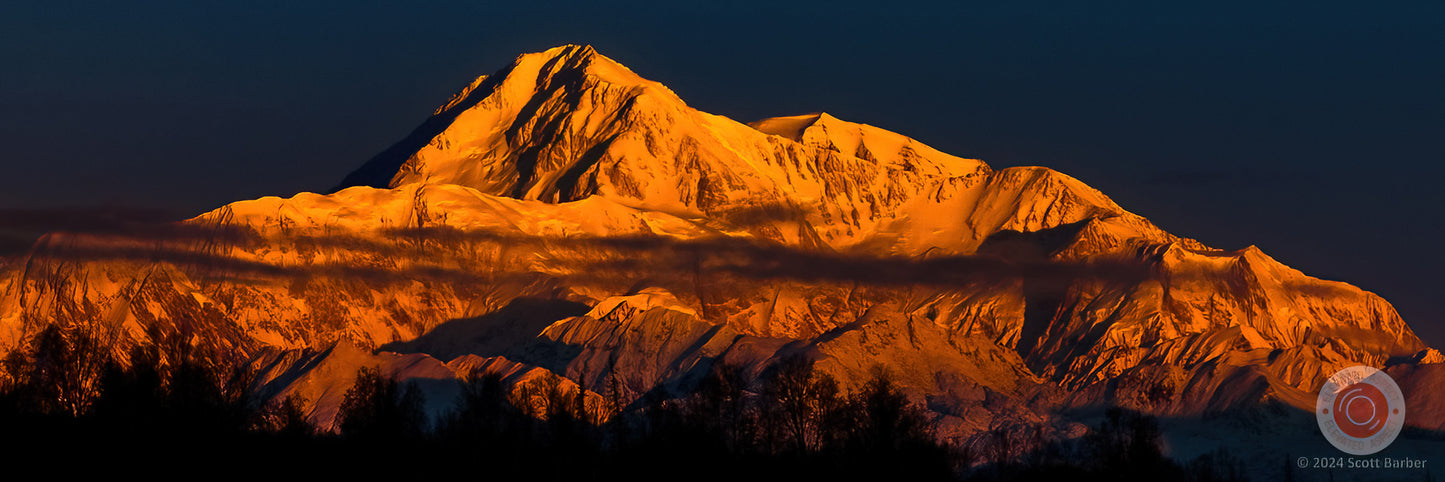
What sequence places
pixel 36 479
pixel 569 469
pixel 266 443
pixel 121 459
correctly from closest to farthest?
pixel 36 479 → pixel 121 459 → pixel 266 443 → pixel 569 469

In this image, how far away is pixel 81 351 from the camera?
19662cm

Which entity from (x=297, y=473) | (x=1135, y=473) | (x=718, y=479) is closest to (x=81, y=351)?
(x=297, y=473)

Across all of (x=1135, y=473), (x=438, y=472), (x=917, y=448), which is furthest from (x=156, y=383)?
(x=1135, y=473)

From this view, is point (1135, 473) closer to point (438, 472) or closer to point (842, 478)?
point (842, 478)

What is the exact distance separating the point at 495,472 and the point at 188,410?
24617 millimetres

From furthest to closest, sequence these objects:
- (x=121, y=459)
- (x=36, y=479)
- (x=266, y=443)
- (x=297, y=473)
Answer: (x=266, y=443), (x=297, y=473), (x=121, y=459), (x=36, y=479)

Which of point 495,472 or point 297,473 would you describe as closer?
point 297,473

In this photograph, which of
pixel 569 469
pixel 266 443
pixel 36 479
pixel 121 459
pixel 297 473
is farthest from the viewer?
pixel 569 469

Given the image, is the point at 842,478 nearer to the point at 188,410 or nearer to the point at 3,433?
the point at 188,410

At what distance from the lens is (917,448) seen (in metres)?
193

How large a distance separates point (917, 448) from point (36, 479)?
7869 centimetres

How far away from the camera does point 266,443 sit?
17575 centimetres

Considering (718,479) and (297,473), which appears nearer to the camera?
(297,473)

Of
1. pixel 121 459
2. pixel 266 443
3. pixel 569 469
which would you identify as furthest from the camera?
pixel 569 469
